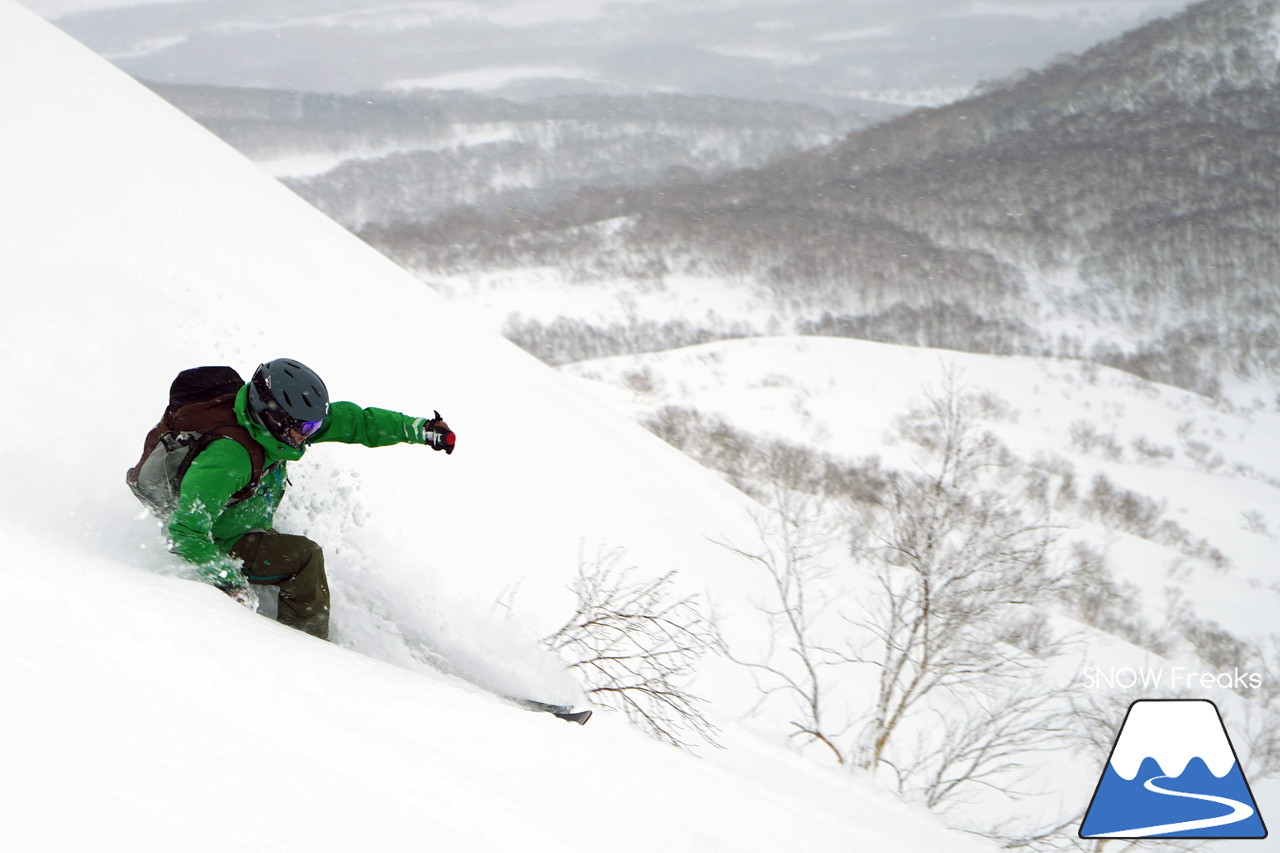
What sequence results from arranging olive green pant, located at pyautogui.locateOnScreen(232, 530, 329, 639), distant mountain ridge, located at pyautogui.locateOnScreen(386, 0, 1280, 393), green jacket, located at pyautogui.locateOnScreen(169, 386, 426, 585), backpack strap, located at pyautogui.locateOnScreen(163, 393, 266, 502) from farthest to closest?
distant mountain ridge, located at pyautogui.locateOnScreen(386, 0, 1280, 393)
olive green pant, located at pyautogui.locateOnScreen(232, 530, 329, 639)
backpack strap, located at pyautogui.locateOnScreen(163, 393, 266, 502)
green jacket, located at pyautogui.locateOnScreen(169, 386, 426, 585)

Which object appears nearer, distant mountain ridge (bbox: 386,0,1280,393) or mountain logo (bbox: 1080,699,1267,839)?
mountain logo (bbox: 1080,699,1267,839)

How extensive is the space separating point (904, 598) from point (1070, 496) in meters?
24.8

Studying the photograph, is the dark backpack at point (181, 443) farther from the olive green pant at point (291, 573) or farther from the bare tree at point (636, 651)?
the bare tree at point (636, 651)

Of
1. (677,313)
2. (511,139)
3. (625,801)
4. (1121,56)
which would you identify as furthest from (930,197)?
(511,139)

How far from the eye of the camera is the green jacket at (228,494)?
2.82 meters

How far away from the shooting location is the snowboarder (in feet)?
9.37

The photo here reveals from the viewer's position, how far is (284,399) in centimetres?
289

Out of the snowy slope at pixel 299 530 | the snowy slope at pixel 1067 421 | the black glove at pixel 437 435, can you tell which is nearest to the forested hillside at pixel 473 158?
the snowy slope at pixel 1067 421

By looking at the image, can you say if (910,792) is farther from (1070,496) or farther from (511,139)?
(511,139)

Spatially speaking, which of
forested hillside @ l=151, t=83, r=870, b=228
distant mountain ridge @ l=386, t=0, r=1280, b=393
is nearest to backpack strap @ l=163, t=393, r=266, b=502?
distant mountain ridge @ l=386, t=0, r=1280, b=393

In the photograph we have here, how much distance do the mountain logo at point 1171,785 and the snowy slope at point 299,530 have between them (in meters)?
1.00

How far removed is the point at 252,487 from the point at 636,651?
14.4ft

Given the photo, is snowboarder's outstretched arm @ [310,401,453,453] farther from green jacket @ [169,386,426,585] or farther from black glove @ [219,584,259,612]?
black glove @ [219,584,259,612]

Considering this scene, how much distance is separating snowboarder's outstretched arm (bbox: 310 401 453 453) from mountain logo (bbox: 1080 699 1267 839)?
3815mm
